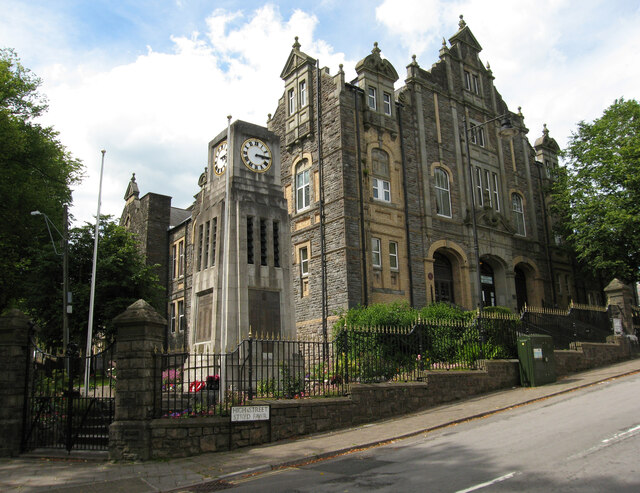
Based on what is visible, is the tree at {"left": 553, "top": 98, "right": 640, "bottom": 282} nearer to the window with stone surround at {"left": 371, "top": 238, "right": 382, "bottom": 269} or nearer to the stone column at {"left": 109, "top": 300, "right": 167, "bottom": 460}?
the window with stone surround at {"left": 371, "top": 238, "right": 382, "bottom": 269}

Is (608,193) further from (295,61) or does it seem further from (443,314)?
(295,61)

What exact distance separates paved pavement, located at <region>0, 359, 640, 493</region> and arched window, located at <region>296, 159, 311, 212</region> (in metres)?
14.6

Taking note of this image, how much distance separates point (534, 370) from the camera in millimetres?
16562

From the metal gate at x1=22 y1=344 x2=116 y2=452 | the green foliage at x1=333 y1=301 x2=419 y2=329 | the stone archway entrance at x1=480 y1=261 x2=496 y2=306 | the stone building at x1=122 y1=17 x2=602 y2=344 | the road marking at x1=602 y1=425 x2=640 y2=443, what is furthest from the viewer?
the stone archway entrance at x1=480 y1=261 x2=496 y2=306

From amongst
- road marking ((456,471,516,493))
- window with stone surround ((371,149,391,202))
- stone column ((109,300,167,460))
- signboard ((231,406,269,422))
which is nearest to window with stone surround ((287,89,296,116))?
window with stone surround ((371,149,391,202))

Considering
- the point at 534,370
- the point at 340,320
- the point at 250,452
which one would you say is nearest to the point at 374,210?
the point at 340,320

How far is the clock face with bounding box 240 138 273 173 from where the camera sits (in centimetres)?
1689

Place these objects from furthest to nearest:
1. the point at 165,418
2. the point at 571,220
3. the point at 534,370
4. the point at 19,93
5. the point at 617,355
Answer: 1. the point at 571,220
2. the point at 19,93
3. the point at 617,355
4. the point at 534,370
5. the point at 165,418

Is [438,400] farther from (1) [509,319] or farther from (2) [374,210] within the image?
(2) [374,210]

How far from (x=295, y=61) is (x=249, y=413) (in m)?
21.0

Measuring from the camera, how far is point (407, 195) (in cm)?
2642

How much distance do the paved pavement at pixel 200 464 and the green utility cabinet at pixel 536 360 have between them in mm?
3423

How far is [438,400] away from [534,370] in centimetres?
368

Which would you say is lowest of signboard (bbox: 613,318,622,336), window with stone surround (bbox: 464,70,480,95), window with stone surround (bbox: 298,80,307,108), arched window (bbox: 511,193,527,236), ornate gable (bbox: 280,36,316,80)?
signboard (bbox: 613,318,622,336)
